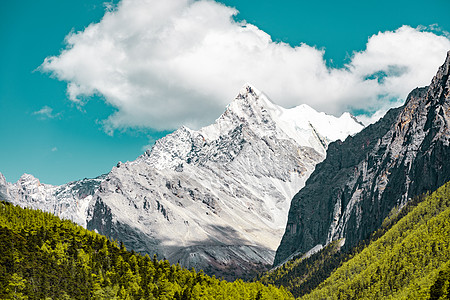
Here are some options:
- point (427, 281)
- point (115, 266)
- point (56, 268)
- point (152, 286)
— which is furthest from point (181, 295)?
point (427, 281)

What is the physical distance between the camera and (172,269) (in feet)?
618

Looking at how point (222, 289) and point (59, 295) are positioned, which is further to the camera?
point (222, 289)

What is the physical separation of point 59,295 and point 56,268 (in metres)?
13.7

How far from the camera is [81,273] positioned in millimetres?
152125

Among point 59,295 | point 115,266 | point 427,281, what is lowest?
point 59,295

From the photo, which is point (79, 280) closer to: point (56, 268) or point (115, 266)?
point (56, 268)

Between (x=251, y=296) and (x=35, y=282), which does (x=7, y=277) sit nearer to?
(x=35, y=282)

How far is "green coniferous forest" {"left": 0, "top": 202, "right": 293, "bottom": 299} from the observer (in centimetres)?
13725

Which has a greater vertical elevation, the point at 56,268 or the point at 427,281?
the point at 427,281

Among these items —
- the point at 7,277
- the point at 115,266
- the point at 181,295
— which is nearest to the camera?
the point at 7,277

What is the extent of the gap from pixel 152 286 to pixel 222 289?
24.4 m

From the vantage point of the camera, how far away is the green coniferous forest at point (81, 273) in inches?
5404

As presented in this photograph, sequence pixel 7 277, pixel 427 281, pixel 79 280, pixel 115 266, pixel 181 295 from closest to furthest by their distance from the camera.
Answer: pixel 7 277
pixel 79 280
pixel 181 295
pixel 115 266
pixel 427 281

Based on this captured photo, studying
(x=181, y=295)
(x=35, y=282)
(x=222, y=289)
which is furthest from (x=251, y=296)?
(x=35, y=282)
